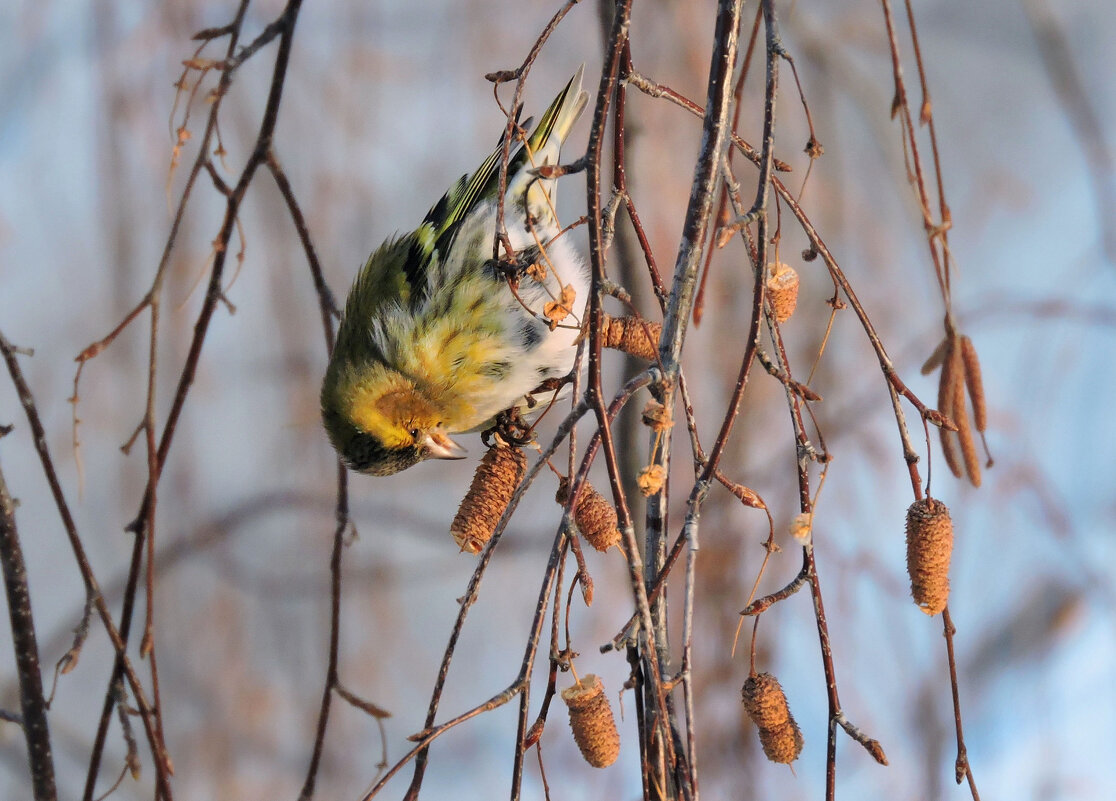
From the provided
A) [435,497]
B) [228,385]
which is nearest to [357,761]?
[435,497]

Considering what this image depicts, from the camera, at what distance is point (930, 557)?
21.4 inches

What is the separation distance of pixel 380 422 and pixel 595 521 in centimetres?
56

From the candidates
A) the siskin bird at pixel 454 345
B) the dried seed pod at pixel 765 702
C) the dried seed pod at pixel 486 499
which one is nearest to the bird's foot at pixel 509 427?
the siskin bird at pixel 454 345

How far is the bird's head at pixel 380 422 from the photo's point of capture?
1.11 m

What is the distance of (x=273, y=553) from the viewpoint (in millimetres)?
2344

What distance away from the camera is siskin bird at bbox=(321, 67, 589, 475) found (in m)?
1.14

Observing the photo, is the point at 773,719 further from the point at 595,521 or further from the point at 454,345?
the point at 454,345

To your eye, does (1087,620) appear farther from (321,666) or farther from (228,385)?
(228,385)

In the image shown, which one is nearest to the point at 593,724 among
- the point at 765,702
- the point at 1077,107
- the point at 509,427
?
the point at 765,702

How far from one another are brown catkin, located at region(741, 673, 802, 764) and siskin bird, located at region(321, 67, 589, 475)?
577mm

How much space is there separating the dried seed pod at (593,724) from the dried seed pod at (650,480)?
0.13 meters

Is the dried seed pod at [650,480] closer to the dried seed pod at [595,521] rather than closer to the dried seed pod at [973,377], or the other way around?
the dried seed pod at [595,521]

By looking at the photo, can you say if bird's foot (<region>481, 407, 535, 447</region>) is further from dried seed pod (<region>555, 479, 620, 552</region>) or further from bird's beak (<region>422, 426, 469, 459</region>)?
dried seed pod (<region>555, 479, 620, 552</region>)

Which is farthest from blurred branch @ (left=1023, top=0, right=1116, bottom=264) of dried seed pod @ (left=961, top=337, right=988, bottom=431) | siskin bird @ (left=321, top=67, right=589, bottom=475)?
dried seed pod @ (left=961, top=337, right=988, bottom=431)
